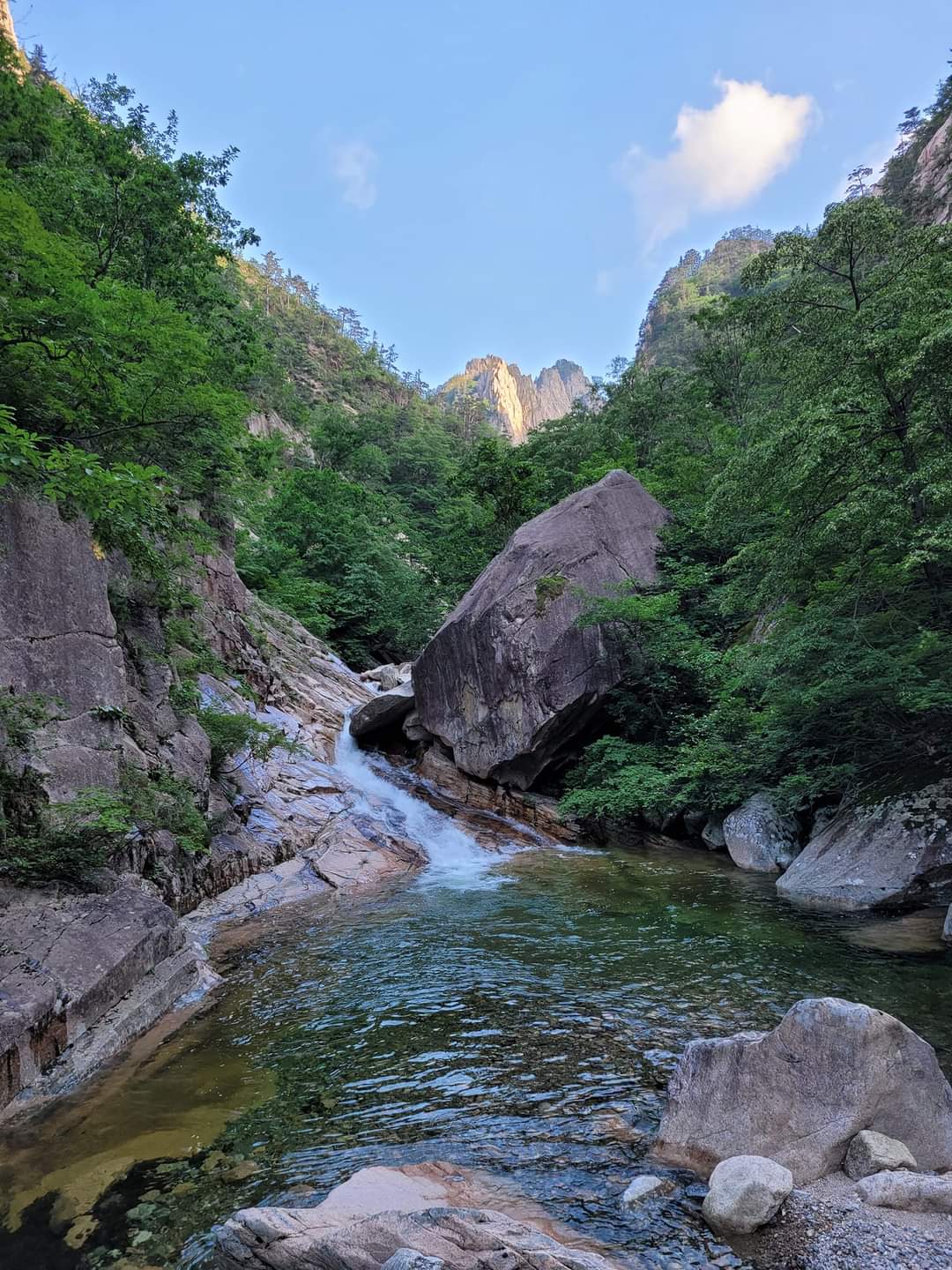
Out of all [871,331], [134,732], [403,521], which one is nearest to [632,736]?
[871,331]

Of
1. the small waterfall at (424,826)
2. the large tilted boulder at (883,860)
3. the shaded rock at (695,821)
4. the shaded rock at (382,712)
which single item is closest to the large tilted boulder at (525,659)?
the shaded rock at (382,712)

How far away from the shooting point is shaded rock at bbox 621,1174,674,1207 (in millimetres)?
3395

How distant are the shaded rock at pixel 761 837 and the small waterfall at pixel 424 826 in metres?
4.45

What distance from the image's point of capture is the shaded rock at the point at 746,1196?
309 cm

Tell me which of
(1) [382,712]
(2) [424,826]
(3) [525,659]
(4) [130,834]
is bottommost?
(2) [424,826]

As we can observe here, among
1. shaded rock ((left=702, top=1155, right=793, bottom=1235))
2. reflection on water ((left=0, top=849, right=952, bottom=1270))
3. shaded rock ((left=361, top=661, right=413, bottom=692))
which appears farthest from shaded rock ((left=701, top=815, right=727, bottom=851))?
shaded rock ((left=361, top=661, right=413, bottom=692))

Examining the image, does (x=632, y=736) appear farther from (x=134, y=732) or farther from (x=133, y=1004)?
(x=133, y=1004)

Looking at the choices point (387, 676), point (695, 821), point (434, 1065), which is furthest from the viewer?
point (387, 676)

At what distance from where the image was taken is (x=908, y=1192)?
3.01m

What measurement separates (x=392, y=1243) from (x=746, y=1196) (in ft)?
5.51

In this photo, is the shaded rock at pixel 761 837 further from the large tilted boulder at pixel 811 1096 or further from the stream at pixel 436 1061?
the large tilted boulder at pixel 811 1096

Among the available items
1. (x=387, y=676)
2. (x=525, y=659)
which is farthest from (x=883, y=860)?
(x=387, y=676)

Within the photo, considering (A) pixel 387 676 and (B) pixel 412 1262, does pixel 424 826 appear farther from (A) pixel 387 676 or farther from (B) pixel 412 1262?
(B) pixel 412 1262

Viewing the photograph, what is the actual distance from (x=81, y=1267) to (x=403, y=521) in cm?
3853
